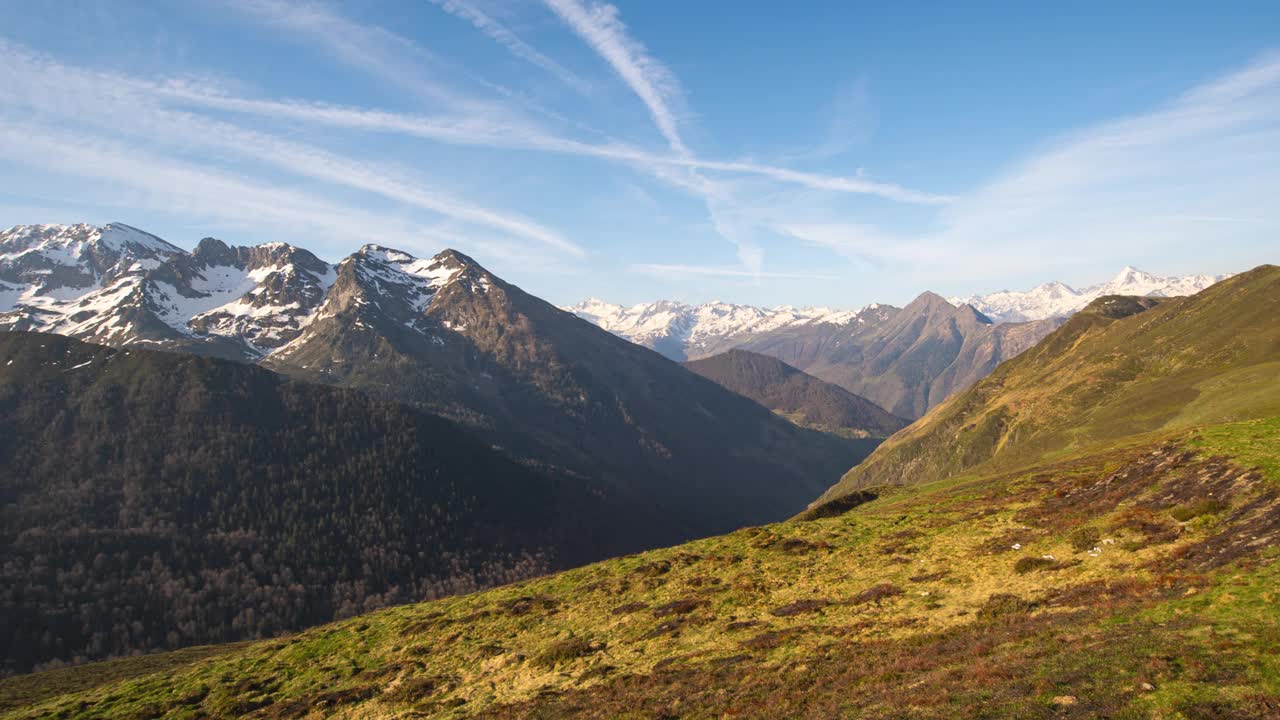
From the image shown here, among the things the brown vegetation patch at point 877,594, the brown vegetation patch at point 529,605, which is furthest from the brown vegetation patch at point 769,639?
the brown vegetation patch at point 529,605

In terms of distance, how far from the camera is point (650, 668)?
1379 inches

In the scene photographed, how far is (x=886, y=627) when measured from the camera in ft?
110

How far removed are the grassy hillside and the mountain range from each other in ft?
0.46

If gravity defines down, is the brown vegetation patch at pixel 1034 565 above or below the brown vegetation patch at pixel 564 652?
above

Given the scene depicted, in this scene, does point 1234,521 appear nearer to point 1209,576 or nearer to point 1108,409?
point 1209,576

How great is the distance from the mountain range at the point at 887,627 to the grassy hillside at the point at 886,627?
140 mm

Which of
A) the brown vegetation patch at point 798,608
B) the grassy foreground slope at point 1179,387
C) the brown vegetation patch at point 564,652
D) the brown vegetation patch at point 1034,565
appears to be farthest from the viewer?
the grassy foreground slope at point 1179,387

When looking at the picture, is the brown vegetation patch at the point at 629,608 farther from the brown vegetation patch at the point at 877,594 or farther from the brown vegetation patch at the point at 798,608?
the brown vegetation patch at the point at 877,594

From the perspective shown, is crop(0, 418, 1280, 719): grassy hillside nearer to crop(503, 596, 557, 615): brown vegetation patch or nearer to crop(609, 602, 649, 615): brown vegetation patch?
crop(503, 596, 557, 615): brown vegetation patch

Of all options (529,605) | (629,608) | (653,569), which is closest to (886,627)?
(629,608)

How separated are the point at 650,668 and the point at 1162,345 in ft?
731

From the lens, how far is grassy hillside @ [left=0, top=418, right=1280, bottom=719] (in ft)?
76.7

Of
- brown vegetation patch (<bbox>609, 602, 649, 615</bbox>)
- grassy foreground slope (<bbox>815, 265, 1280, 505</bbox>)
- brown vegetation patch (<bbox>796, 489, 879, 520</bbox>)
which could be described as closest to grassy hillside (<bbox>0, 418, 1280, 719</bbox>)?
brown vegetation patch (<bbox>609, 602, 649, 615</bbox>)

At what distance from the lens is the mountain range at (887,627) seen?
2338 centimetres
